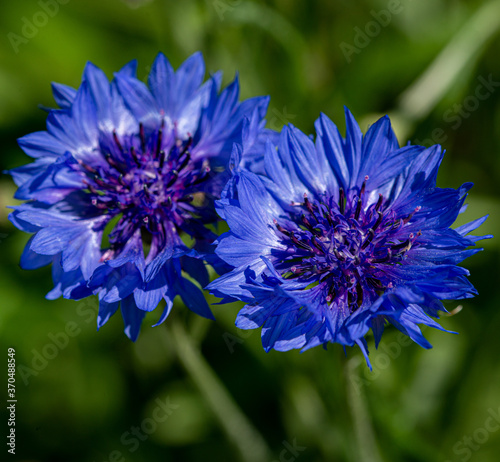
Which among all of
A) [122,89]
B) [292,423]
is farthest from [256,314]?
[292,423]

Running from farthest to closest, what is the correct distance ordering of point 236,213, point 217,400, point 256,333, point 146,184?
1. point 256,333
2. point 217,400
3. point 146,184
4. point 236,213

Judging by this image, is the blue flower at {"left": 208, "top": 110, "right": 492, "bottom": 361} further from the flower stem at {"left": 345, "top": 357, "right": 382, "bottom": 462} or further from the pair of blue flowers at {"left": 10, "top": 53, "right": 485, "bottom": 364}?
the flower stem at {"left": 345, "top": 357, "right": 382, "bottom": 462}

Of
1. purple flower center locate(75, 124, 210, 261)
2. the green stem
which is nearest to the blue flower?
purple flower center locate(75, 124, 210, 261)

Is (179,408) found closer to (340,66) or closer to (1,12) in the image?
(340,66)

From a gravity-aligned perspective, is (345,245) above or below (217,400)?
above

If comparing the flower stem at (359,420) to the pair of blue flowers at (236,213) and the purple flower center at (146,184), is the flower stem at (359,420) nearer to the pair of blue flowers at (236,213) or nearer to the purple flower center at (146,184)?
the pair of blue flowers at (236,213)

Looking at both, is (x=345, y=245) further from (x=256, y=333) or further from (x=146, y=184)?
(x=256, y=333)

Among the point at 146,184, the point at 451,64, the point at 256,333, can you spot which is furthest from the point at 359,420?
the point at 451,64
